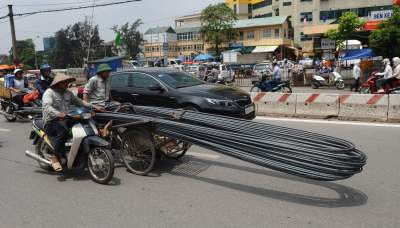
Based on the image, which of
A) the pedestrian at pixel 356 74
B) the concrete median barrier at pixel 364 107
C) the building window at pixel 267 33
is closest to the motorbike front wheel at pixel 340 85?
the pedestrian at pixel 356 74

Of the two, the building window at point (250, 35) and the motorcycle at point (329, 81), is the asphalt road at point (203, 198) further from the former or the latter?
the building window at point (250, 35)

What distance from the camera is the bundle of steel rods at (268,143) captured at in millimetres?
4457

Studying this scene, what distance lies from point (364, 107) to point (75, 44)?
79108mm

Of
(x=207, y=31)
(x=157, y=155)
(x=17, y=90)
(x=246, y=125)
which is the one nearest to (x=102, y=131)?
(x=157, y=155)

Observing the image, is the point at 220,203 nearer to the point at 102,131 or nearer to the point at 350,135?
the point at 102,131

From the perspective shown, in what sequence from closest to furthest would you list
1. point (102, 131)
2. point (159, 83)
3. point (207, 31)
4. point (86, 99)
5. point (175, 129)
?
1. point (175, 129)
2. point (102, 131)
3. point (86, 99)
4. point (159, 83)
5. point (207, 31)

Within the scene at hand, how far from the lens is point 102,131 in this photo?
6.14 meters

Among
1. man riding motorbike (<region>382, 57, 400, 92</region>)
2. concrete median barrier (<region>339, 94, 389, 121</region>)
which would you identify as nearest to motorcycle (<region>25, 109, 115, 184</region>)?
concrete median barrier (<region>339, 94, 389, 121</region>)

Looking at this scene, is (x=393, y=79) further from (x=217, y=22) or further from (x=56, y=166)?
(x=217, y=22)

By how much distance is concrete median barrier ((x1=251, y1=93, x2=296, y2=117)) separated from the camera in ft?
39.3

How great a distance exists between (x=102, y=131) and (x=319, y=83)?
18.6 m

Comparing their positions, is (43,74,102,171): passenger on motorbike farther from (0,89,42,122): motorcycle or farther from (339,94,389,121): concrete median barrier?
(339,94,389,121): concrete median barrier

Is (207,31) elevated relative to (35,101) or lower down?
elevated

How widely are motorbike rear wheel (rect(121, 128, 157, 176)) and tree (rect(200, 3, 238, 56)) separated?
59249 mm
